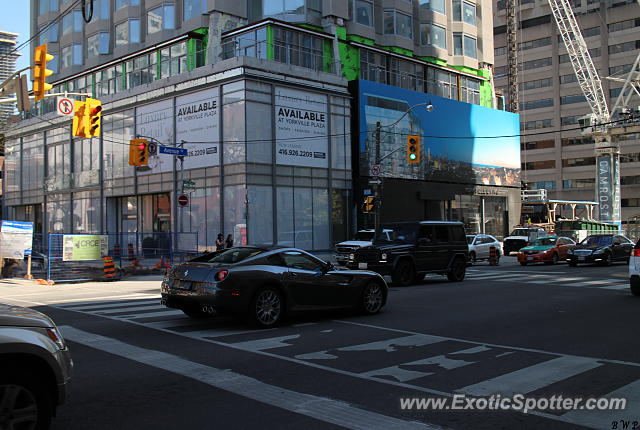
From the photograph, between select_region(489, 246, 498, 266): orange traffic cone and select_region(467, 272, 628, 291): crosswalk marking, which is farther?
select_region(489, 246, 498, 266): orange traffic cone

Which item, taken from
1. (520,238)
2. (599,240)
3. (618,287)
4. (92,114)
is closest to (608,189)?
(520,238)

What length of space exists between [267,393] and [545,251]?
25274mm

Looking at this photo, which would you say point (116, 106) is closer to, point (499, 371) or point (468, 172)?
point (468, 172)

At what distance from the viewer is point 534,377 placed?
6.62 meters

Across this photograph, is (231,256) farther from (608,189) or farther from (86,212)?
(608,189)

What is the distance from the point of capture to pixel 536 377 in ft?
21.7

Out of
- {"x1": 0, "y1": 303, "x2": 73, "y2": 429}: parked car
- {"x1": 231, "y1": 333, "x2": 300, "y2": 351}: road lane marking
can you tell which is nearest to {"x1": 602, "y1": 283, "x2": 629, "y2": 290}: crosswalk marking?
{"x1": 231, "y1": 333, "x2": 300, "y2": 351}: road lane marking

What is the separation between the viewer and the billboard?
125 feet

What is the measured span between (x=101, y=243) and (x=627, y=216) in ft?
267

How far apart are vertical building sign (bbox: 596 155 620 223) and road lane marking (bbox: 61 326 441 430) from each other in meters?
56.0

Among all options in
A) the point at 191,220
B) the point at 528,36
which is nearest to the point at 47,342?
the point at 191,220

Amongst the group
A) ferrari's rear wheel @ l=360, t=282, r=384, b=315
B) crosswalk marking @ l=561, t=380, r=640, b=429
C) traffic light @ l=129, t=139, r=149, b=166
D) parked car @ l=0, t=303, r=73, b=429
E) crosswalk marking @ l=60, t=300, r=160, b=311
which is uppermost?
traffic light @ l=129, t=139, r=149, b=166

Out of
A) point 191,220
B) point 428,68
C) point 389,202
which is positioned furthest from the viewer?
point 428,68

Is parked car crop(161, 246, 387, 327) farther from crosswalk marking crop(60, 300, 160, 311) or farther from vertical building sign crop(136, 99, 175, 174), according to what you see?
vertical building sign crop(136, 99, 175, 174)
